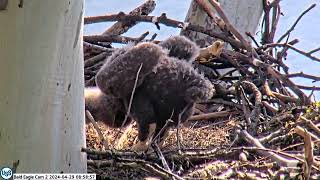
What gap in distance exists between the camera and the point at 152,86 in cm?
191

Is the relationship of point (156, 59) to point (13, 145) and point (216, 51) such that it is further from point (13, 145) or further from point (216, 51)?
point (13, 145)

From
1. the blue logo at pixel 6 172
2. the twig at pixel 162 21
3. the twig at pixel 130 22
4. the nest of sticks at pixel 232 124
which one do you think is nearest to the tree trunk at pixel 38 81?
the blue logo at pixel 6 172

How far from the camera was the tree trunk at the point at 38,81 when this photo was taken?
1189 millimetres

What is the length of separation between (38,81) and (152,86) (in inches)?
28.7

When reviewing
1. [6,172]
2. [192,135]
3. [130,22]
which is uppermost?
[130,22]

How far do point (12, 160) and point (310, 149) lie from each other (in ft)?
1.90

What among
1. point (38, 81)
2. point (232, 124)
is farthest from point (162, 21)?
point (38, 81)

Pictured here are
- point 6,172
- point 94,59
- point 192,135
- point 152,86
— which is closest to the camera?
point 6,172

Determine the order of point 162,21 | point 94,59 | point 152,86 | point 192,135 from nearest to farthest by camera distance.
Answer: point 152,86, point 192,135, point 94,59, point 162,21

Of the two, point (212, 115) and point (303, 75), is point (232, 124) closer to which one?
point (212, 115)

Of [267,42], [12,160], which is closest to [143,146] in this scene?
[12,160]

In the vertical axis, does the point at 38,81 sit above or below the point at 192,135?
above

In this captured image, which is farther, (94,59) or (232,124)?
(94,59)

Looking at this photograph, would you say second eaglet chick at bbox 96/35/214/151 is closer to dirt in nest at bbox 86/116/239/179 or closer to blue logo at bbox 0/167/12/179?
dirt in nest at bbox 86/116/239/179
